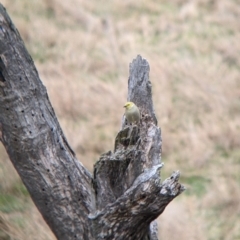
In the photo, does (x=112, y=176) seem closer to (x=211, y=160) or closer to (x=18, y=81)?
(x=18, y=81)

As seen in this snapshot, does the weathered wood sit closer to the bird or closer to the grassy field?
the bird

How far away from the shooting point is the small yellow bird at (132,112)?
2.29m

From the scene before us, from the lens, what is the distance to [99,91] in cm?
635

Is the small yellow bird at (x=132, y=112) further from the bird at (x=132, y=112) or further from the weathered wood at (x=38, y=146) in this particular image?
the weathered wood at (x=38, y=146)

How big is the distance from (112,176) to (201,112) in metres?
4.32

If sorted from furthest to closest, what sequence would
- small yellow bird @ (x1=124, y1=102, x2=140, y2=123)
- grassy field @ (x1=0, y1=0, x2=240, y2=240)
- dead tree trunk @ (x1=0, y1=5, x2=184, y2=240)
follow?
1. grassy field @ (x1=0, y1=0, x2=240, y2=240)
2. small yellow bird @ (x1=124, y1=102, x2=140, y2=123)
3. dead tree trunk @ (x1=0, y1=5, x2=184, y2=240)

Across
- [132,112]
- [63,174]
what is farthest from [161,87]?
[63,174]

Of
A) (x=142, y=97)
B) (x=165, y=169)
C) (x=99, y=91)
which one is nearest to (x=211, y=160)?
(x=165, y=169)

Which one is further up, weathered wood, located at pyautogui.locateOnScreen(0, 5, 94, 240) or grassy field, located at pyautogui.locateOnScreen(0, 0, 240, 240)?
grassy field, located at pyautogui.locateOnScreen(0, 0, 240, 240)

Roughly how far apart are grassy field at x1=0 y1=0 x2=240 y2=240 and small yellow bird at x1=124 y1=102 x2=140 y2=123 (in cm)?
78

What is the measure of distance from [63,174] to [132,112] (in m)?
0.40

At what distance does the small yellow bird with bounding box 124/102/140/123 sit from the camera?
90.0 inches

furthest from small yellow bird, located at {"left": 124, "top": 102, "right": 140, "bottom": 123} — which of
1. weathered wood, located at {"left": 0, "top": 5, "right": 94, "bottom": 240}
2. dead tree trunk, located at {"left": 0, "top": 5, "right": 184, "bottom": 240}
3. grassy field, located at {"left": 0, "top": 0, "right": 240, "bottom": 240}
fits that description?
grassy field, located at {"left": 0, "top": 0, "right": 240, "bottom": 240}

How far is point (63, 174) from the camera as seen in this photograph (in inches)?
79.8
